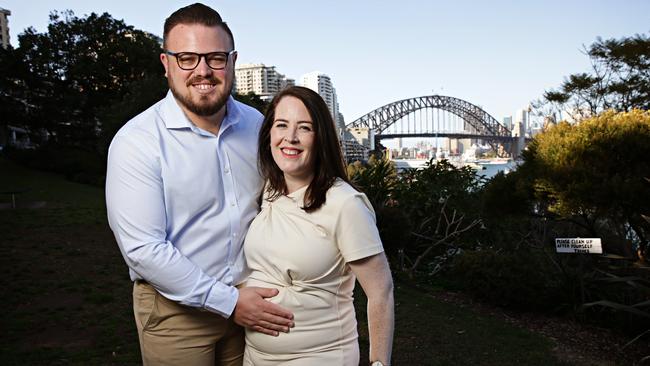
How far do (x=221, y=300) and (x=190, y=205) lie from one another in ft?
1.21

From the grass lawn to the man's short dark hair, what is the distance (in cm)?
340

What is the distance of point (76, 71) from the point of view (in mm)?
29578

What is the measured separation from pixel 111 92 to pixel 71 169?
700cm

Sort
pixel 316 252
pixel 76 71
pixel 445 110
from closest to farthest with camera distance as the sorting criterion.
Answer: pixel 316 252
pixel 76 71
pixel 445 110

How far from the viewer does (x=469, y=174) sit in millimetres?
10141

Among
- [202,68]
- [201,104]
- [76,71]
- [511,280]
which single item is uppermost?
[76,71]

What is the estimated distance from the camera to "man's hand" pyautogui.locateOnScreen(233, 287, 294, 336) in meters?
1.82

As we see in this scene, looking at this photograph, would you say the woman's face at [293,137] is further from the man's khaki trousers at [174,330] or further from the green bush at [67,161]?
the green bush at [67,161]

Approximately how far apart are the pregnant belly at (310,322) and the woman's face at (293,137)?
1.42ft

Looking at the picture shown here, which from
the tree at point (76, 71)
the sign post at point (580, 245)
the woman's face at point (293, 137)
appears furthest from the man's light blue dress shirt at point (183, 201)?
the tree at point (76, 71)

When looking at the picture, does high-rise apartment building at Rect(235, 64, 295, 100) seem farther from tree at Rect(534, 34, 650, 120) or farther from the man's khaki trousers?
the man's khaki trousers

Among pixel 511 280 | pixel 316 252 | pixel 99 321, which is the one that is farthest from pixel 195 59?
pixel 511 280

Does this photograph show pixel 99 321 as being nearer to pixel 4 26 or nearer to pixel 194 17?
pixel 194 17

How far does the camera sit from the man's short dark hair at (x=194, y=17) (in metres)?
1.92
